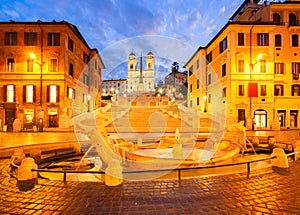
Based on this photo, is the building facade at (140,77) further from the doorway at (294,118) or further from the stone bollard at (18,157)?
the stone bollard at (18,157)

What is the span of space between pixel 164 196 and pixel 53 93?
2987cm

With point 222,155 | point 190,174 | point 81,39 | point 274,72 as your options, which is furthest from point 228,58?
point 190,174

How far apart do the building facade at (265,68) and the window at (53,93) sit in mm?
22231

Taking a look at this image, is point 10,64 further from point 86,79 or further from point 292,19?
point 292,19

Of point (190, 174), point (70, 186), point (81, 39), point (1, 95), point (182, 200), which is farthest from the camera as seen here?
point (81, 39)

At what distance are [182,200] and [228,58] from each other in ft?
102

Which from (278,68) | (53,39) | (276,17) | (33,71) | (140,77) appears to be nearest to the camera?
(33,71)

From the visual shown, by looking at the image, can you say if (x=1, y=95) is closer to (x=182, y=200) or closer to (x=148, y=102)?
(x=148, y=102)

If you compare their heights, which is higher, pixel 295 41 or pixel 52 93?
pixel 295 41

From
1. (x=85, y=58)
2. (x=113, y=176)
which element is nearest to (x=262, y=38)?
(x=85, y=58)

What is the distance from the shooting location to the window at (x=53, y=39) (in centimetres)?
3266

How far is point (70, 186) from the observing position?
6.77m

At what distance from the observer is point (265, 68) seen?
33.5 metres

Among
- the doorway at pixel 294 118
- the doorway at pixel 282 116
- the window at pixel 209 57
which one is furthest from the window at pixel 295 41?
the window at pixel 209 57
